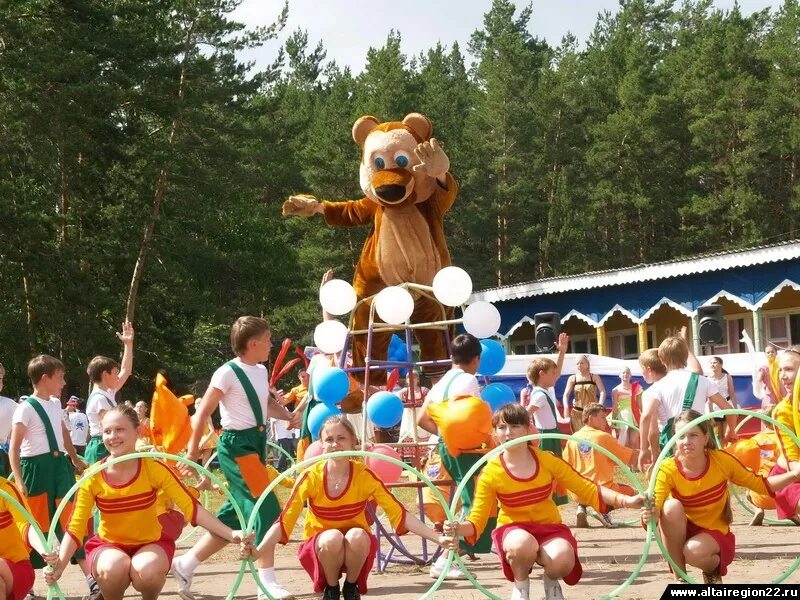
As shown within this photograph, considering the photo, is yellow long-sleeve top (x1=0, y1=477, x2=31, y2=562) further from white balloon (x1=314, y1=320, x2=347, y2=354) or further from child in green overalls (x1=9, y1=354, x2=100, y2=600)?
white balloon (x1=314, y1=320, x2=347, y2=354)

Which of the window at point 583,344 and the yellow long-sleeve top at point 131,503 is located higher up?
the window at point 583,344

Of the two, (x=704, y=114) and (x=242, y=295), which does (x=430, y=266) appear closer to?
(x=242, y=295)

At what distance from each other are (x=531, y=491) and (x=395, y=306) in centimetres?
315

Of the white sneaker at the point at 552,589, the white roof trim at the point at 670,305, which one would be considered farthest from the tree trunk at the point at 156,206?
the white sneaker at the point at 552,589

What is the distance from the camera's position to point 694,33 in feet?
182

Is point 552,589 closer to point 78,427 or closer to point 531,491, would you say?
point 531,491

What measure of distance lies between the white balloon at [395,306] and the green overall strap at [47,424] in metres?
2.55

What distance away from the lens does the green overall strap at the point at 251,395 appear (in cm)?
735

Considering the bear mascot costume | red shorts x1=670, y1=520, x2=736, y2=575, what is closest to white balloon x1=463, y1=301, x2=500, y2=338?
the bear mascot costume

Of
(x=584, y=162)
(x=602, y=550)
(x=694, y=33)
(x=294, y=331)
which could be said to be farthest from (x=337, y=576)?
(x=694, y=33)

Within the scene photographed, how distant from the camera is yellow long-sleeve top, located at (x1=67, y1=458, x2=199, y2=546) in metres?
6.09

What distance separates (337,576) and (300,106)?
5312 centimetres

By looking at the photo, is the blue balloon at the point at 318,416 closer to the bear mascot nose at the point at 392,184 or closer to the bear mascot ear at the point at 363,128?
the bear mascot nose at the point at 392,184

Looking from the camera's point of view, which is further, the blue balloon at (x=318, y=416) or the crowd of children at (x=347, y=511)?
the blue balloon at (x=318, y=416)
